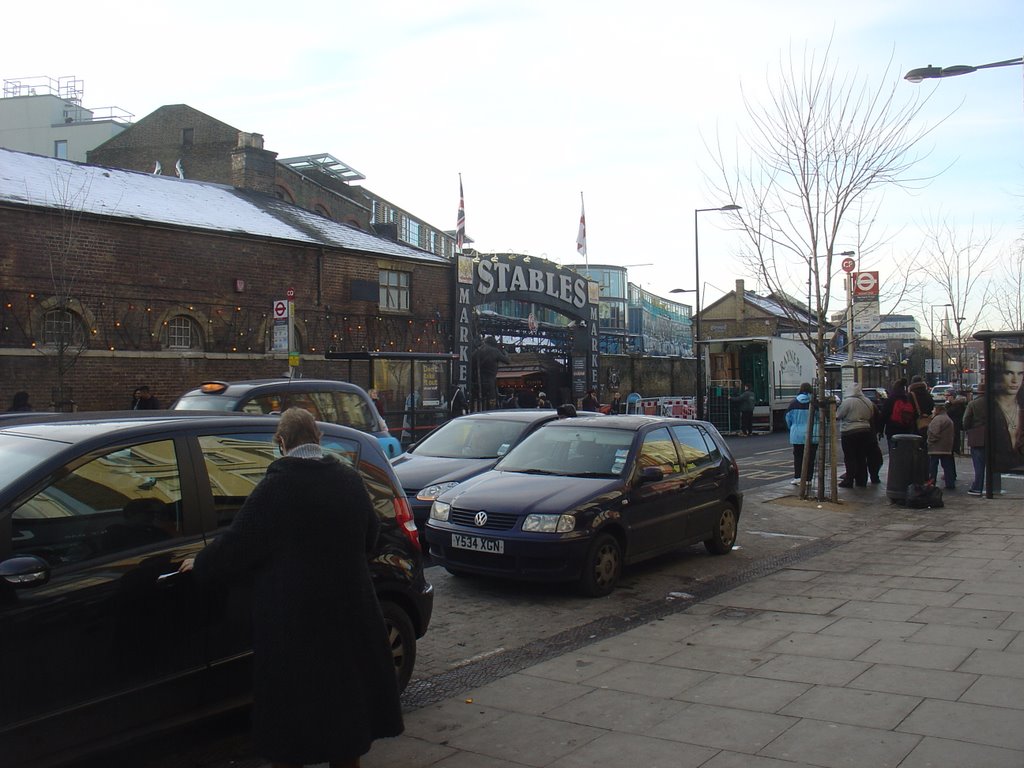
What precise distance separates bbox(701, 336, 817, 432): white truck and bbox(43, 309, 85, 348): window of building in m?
19.0

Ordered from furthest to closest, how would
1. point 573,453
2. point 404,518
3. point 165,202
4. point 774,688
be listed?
point 165,202 → point 573,453 → point 774,688 → point 404,518

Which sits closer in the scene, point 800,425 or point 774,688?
point 774,688

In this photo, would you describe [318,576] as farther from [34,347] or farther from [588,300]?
[588,300]

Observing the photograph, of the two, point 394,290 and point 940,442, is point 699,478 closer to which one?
point 940,442

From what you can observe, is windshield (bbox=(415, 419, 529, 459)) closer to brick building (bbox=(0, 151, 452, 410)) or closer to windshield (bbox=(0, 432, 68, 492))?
windshield (bbox=(0, 432, 68, 492))

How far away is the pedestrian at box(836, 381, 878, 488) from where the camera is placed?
50.6 feet

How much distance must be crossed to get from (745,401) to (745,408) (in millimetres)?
236

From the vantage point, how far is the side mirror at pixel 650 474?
848 cm

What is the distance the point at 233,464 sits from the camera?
448 cm

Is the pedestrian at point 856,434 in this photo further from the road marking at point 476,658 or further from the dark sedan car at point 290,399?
the road marking at point 476,658

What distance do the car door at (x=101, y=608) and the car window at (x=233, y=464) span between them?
14 cm

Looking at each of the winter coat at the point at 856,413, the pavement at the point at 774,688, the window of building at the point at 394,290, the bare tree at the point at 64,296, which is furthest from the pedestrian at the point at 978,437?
the window of building at the point at 394,290

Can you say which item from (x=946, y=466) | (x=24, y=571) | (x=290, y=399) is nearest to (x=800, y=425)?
(x=946, y=466)

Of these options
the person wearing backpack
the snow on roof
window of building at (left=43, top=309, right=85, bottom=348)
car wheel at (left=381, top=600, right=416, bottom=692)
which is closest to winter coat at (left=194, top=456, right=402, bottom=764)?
car wheel at (left=381, top=600, right=416, bottom=692)
